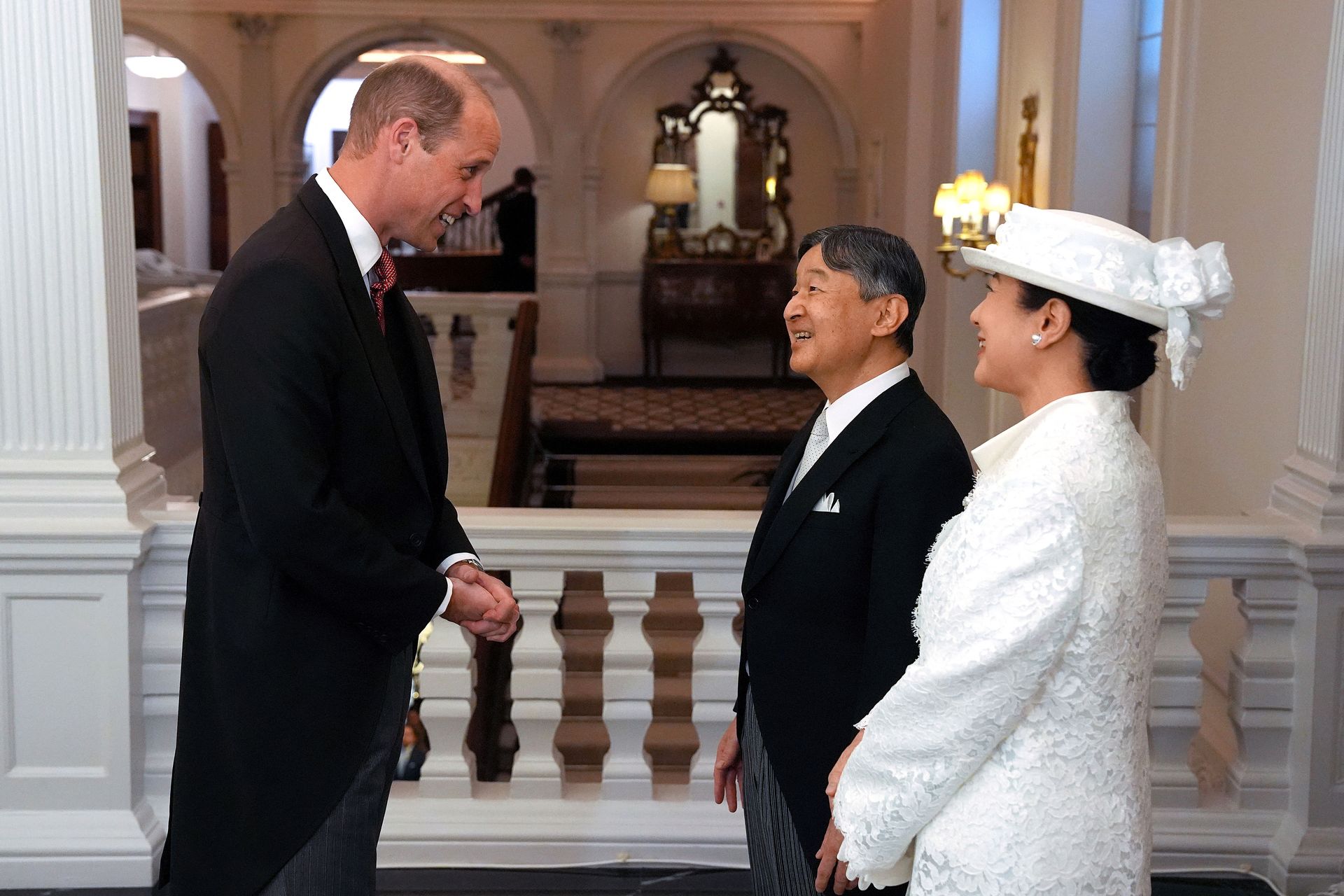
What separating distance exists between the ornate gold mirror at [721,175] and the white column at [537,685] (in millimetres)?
12052

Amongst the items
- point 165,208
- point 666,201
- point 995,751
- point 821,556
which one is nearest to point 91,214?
point 821,556

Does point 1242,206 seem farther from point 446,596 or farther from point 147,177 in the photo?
point 147,177

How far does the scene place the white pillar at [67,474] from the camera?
129 inches

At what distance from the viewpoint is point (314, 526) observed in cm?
209

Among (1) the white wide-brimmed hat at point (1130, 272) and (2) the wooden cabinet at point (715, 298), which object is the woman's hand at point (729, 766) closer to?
(1) the white wide-brimmed hat at point (1130, 272)

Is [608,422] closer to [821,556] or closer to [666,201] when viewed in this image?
[666,201]

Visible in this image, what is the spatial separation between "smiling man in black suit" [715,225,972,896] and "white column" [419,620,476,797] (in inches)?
49.8

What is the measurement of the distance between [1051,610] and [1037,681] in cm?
11

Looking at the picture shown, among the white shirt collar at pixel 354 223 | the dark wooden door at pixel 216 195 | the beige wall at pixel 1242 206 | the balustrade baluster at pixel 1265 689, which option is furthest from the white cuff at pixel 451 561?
the dark wooden door at pixel 216 195

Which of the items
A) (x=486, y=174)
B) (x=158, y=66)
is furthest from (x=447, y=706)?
(x=486, y=174)

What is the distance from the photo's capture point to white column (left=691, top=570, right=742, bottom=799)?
353 centimetres

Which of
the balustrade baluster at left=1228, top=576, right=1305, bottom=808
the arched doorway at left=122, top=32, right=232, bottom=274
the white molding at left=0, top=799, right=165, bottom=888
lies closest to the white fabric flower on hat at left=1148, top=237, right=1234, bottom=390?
the balustrade baluster at left=1228, top=576, right=1305, bottom=808

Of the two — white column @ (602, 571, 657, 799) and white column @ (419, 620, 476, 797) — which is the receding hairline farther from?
white column @ (419, 620, 476, 797)

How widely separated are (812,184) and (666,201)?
174cm
